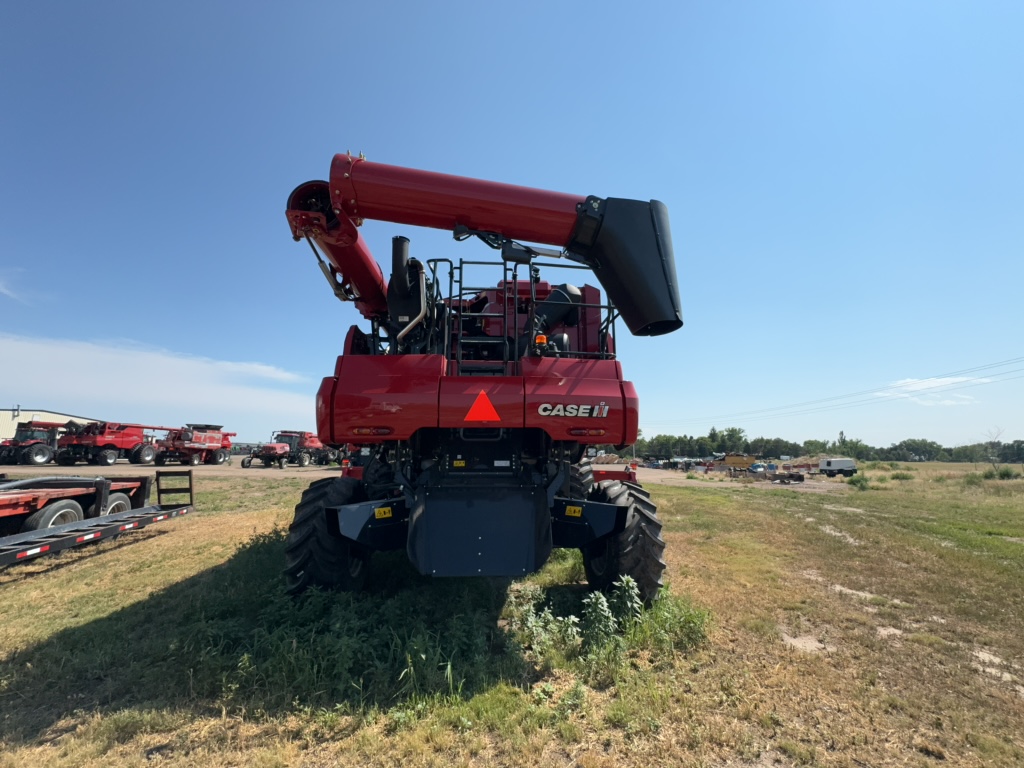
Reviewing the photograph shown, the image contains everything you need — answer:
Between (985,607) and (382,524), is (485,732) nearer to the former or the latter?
(382,524)

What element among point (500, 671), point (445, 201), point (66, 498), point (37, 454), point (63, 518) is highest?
point (445, 201)

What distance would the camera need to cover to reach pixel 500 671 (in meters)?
3.56

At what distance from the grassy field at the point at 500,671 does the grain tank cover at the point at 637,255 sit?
8.25 feet

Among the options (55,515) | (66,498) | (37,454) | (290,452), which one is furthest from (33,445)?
(55,515)

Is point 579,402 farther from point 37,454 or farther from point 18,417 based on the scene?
point 18,417

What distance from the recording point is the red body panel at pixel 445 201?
13.2ft

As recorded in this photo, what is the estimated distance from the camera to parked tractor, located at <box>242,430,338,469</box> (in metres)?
35.3

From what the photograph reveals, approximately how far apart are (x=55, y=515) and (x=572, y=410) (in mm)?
7773

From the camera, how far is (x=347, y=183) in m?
4.01

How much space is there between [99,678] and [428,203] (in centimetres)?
417

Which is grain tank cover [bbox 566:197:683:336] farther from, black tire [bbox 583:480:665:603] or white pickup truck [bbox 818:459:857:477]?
white pickup truck [bbox 818:459:857:477]

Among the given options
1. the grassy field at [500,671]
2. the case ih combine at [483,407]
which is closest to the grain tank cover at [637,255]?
the case ih combine at [483,407]

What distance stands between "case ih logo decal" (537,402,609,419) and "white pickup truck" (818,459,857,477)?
56.6 meters

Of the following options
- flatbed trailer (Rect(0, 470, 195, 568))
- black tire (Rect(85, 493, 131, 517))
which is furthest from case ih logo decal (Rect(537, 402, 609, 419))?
black tire (Rect(85, 493, 131, 517))
